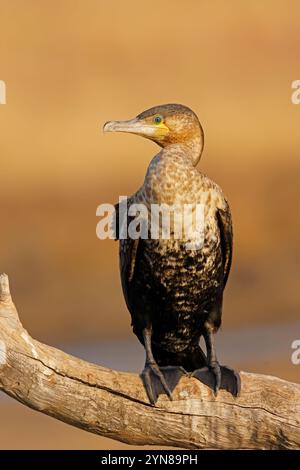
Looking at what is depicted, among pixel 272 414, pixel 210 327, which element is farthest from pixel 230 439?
pixel 210 327

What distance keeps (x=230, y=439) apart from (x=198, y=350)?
2.78 ft

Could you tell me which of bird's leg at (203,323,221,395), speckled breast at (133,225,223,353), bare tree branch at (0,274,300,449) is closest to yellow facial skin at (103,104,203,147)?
speckled breast at (133,225,223,353)

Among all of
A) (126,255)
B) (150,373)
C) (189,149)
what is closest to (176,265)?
(126,255)

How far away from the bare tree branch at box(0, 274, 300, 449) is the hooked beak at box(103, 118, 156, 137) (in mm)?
1482

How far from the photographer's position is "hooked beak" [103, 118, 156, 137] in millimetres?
8328

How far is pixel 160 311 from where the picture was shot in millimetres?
8227

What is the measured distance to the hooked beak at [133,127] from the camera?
8.33 metres

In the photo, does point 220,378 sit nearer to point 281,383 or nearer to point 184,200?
point 281,383

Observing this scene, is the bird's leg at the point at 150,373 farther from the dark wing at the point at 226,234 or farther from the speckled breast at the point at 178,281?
the dark wing at the point at 226,234

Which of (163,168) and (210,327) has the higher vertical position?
(163,168)

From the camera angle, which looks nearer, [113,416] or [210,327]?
[113,416]

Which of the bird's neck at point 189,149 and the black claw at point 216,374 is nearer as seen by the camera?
the black claw at point 216,374

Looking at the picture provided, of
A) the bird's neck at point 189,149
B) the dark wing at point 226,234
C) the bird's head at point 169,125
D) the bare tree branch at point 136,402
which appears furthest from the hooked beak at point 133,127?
the bare tree branch at point 136,402
